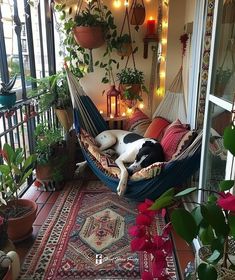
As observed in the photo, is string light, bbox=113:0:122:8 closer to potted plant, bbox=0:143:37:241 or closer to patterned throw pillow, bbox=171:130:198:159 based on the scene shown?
patterned throw pillow, bbox=171:130:198:159

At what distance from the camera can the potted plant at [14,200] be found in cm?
172

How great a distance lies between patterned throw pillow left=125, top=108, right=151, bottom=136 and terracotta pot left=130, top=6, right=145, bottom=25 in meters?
0.99

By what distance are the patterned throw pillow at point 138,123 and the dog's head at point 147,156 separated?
59 cm

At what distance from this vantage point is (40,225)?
205cm

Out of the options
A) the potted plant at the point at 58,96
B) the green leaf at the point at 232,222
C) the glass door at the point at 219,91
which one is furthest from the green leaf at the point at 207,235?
the potted plant at the point at 58,96

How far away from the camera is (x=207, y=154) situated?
1585 mm

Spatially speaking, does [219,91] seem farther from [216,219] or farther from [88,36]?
[88,36]

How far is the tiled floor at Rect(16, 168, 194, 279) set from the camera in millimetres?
1725

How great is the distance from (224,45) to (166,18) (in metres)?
1.49

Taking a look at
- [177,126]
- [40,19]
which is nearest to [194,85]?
[177,126]

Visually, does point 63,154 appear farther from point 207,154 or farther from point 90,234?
point 207,154

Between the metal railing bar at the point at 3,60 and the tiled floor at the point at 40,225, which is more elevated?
the metal railing bar at the point at 3,60

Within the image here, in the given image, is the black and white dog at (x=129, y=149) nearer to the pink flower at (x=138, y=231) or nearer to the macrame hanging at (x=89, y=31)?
the macrame hanging at (x=89, y=31)

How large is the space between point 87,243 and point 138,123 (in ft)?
4.84
